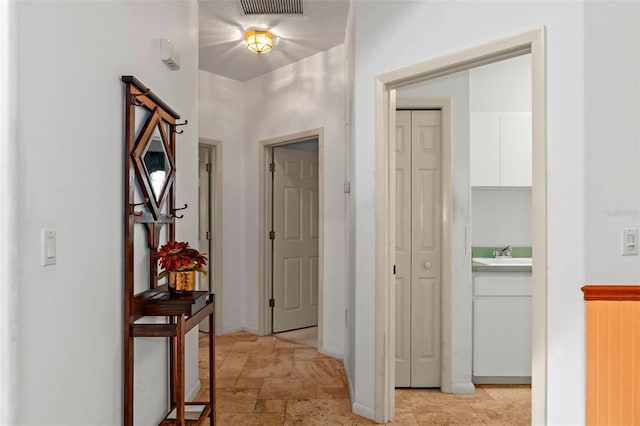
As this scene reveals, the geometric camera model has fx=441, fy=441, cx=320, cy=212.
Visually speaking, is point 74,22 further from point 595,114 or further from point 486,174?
point 486,174

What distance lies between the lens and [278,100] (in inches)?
183

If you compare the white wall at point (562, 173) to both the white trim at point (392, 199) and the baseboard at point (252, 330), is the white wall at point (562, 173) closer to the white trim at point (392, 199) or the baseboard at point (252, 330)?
the white trim at point (392, 199)

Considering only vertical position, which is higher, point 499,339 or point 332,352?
point 499,339

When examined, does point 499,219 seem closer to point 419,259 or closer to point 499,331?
point 499,331

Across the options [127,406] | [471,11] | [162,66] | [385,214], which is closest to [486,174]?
[385,214]

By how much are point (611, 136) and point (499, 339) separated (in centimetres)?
191

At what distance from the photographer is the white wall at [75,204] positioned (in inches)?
53.1

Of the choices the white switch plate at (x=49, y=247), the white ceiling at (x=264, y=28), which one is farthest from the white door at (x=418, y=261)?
the white switch plate at (x=49, y=247)

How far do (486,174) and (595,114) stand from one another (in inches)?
75.1

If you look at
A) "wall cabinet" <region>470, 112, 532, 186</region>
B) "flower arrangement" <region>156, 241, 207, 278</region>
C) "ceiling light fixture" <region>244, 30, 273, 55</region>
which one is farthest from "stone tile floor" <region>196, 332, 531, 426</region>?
"ceiling light fixture" <region>244, 30, 273, 55</region>

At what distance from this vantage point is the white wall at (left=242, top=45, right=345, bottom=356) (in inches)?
161

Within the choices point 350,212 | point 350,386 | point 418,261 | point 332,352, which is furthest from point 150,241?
point 332,352

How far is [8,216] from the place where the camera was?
1239 mm

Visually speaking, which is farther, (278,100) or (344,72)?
(278,100)
